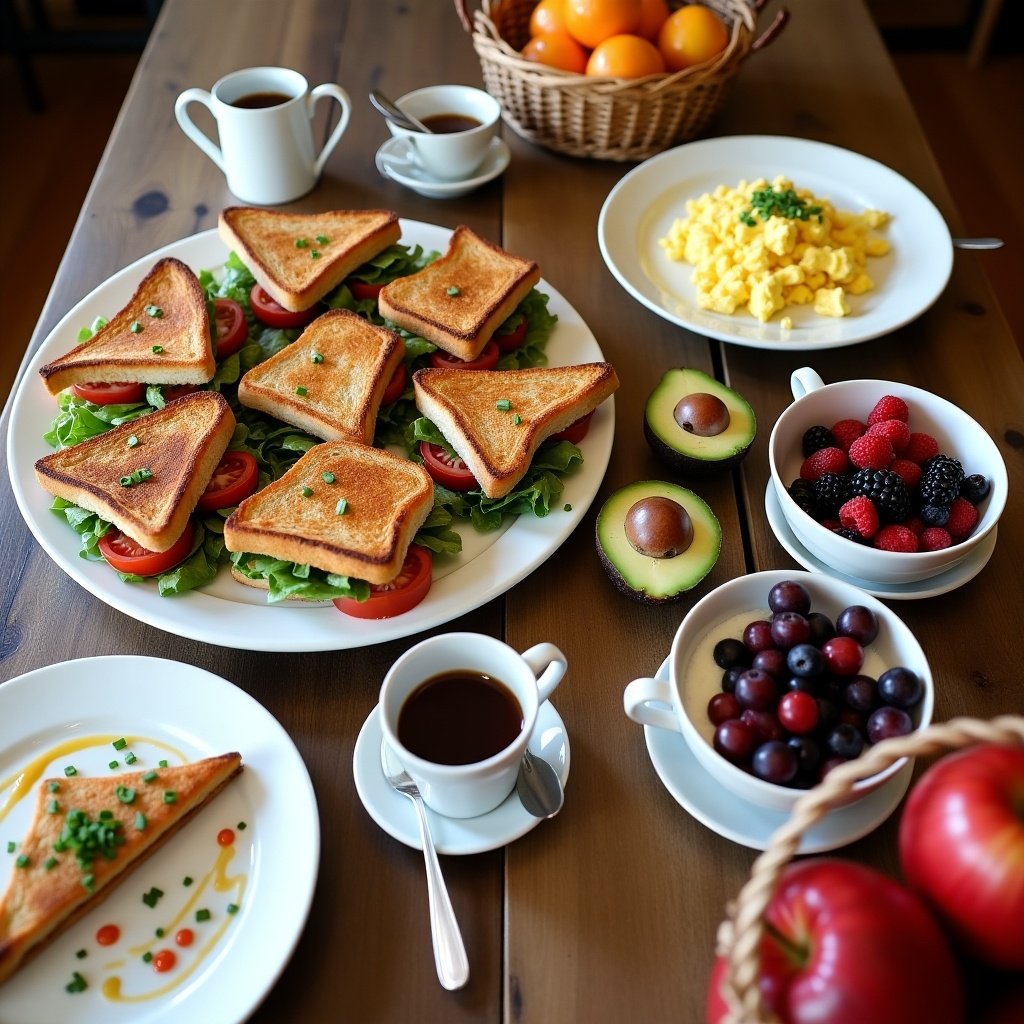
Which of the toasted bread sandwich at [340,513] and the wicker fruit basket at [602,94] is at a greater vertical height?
the wicker fruit basket at [602,94]

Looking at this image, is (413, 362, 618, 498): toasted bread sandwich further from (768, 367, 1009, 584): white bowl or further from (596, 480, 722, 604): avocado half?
(768, 367, 1009, 584): white bowl

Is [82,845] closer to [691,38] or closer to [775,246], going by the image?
[775,246]

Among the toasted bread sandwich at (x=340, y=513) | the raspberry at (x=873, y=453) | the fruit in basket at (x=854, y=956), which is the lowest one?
the toasted bread sandwich at (x=340, y=513)

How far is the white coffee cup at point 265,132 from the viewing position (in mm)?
1982

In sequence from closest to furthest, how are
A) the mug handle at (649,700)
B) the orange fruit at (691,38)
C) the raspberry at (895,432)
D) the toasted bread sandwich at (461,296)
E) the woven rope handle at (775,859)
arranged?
1. the woven rope handle at (775,859)
2. the mug handle at (649,700)
3. the raspberry at (895,432)
4. the toasted bread sandwich at (461,296)
5. the orange fruit at (691,38)

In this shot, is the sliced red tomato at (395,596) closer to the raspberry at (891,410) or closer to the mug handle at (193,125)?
the raspberry at (891,410)

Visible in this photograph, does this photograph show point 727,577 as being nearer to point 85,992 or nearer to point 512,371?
point 512,371

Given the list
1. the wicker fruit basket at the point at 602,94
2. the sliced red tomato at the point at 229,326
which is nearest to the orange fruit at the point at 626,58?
the wicker fruit basket at the point at 602,94

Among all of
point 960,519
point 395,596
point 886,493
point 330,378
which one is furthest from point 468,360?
point 960,519

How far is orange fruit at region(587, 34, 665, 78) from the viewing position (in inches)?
79.6

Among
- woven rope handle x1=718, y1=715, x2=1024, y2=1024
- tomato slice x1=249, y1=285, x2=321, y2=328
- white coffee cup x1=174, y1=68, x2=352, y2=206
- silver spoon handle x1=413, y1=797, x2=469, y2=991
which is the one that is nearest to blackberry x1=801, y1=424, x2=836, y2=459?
woven rope handle x1=718, y1=715, x2=1024, y2=1024

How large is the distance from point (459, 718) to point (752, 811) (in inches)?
15.3

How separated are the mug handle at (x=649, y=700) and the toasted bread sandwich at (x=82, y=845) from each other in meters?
0.50

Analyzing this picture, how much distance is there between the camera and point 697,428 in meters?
1.56
